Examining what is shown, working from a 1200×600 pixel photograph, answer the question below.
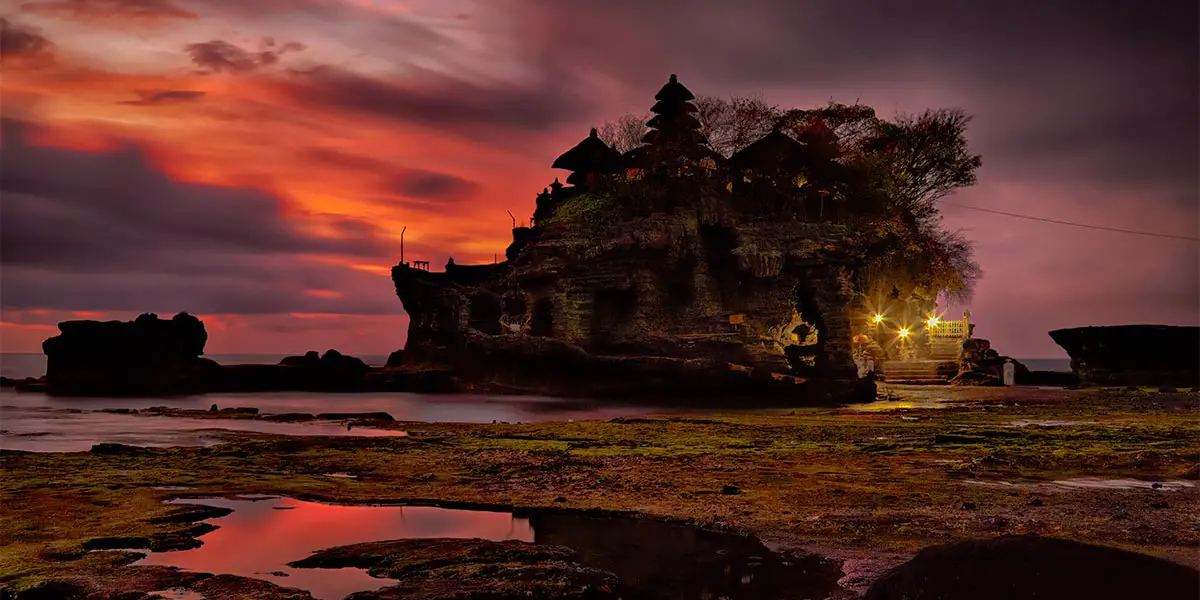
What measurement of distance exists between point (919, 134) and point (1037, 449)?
51631 millimetres

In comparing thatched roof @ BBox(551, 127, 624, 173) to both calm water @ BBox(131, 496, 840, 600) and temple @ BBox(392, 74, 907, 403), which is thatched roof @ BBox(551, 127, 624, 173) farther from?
calm water @ BBox(131, 496, 840, 600)

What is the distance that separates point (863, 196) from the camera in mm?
58406

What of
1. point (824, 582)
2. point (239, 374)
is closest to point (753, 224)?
point (239, 374)

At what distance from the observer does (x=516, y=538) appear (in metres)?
8.55

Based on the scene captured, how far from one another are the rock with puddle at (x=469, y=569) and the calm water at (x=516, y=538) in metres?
0.18

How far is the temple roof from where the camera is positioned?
57.6 m

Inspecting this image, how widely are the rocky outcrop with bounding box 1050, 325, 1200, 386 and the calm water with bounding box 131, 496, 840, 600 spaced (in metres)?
51.1

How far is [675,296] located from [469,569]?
4065 centimetres

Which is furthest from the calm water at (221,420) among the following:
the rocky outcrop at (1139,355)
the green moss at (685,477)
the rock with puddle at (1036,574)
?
the rocky outcrop at (1139,355)

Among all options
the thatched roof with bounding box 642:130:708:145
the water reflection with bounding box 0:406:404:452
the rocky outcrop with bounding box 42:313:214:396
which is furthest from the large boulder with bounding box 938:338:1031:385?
the rocky outcrop with bounding box 42:313:214:396

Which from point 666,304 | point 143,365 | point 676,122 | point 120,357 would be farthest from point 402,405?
point 676,122

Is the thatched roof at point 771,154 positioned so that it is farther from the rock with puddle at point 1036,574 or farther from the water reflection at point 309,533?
the rock with puddle at point 1036,574

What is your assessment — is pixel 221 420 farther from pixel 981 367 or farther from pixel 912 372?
pixel 981 367

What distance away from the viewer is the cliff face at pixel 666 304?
43.0 meters
